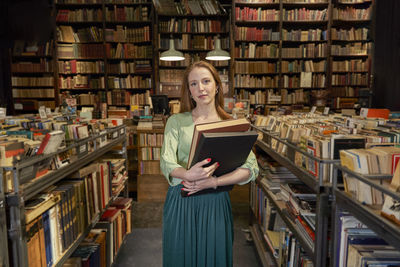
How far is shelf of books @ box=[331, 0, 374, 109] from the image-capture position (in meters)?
5.96

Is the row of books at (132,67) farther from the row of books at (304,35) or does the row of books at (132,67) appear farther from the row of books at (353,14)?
the row of books at (353,14)

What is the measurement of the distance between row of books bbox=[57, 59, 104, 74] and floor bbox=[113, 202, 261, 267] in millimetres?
3475

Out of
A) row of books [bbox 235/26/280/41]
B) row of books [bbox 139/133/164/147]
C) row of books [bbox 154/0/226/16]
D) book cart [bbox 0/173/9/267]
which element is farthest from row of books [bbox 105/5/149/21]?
book cart [bbox 0/173/9/267]

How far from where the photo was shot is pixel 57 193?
4.81 ft

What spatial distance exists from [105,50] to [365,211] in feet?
19.3

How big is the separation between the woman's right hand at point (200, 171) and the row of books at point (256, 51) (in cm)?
510

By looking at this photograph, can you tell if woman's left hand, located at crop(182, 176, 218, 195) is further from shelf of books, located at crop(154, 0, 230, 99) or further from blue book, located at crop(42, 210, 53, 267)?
shelf of books, located at crop(154, 0, 230, 99)

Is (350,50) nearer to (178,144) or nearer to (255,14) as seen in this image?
(255,14)

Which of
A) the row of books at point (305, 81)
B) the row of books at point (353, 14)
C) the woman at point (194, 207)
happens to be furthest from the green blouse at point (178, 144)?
the row of books at point (353, 14)

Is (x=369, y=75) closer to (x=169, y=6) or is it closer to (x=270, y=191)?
(x=169, y=6)

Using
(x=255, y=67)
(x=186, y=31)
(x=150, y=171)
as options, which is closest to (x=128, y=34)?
(x=186, y=31)

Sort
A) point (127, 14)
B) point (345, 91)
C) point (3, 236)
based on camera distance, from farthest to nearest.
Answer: point (345, 91)
point (127, 14)
point (3, 236)

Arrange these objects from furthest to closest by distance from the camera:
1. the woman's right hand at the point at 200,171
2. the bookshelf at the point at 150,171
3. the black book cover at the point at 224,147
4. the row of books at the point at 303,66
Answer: the row of books at the point at 303,66 → the bookshelf at the point at 150,171 → the woman's right hand at the point at 200,171 → the black book cover at the point at 224,147

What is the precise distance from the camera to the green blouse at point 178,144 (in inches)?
58.0
